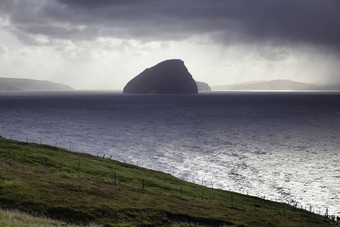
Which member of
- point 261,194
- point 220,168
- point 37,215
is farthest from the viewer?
point 220,168

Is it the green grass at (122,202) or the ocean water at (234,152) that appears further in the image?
the ocean water at (234,152)

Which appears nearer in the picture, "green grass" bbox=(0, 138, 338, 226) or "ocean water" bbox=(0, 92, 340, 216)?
"green grass" bbox=(0, 138, 338, 226)

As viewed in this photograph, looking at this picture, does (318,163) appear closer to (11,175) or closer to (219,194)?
(219,194)

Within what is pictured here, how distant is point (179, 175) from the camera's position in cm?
7219

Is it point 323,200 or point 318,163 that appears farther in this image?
point 318,163

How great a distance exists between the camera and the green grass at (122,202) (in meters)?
34.6

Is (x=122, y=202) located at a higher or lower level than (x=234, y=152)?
lower

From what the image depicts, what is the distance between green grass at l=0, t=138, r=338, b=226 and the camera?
34.6 metres

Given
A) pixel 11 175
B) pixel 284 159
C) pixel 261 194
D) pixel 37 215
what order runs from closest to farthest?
pixel 37 215 → pixel 11 175 → pixel 261 194 → pixel 284 159

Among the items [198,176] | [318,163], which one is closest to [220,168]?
[198,176]

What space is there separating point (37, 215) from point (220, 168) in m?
53.2

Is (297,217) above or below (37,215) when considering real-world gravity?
below

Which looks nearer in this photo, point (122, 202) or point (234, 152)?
point (122, 202)

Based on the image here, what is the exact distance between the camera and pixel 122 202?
130 feet
